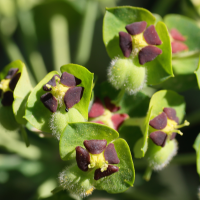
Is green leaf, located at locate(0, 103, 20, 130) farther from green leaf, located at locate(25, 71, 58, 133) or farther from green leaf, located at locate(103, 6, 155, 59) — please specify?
green leaf, located at locate(103, 6, 155, 59)

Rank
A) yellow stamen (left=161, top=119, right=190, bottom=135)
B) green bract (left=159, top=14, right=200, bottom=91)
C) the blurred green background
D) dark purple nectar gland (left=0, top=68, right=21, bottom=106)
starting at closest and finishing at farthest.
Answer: yellow stamen (left=161, top=119, right=190, bottom=135)
dark purple nectar gland (left=0, top=68, right=21, bottom=106)
green bract (left=159, top=14, right=200, bottom=91)
the blurred green background

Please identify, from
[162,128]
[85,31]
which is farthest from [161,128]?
[85,31]

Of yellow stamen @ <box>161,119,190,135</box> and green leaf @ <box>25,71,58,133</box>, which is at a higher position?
green leaf @ <box>25,71,58,133</box>

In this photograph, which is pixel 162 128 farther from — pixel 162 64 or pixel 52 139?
pixel 52 139

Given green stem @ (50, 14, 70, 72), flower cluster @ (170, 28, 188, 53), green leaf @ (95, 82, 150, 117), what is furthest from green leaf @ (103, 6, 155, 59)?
green stem @ (50, 14, 70, 72)

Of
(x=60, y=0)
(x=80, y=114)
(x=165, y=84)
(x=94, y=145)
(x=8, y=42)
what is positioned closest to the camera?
(x=94, y=145)

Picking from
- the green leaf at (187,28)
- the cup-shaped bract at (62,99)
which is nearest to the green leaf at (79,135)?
the cup-shaped bract at (62,99)

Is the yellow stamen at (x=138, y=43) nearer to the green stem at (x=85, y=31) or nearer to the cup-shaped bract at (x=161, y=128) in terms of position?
the cup-shaped bract at (x=161, y=128)

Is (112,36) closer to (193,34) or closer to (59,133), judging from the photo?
(59,133)

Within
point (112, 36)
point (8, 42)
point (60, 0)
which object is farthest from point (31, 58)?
point (112, 36)
